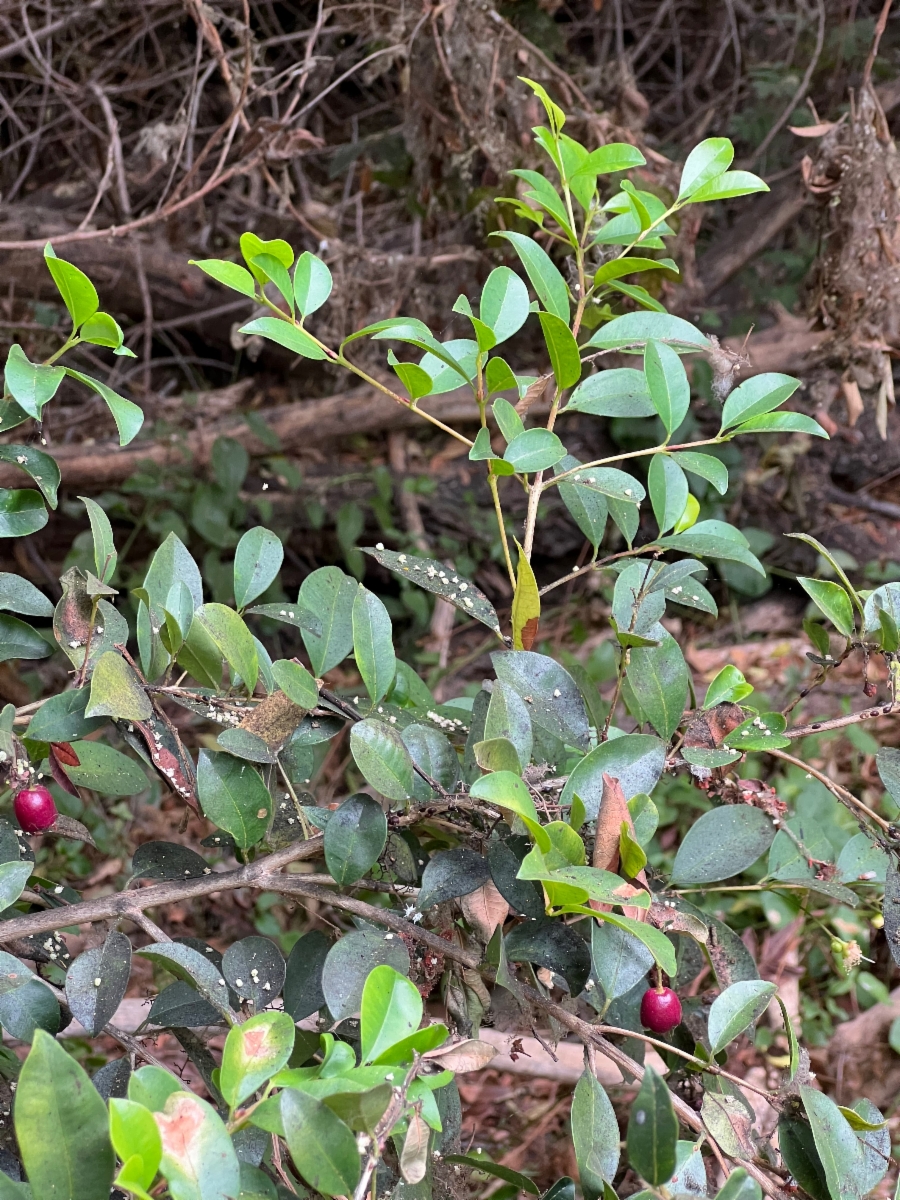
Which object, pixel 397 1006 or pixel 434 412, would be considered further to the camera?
pixel 434 412

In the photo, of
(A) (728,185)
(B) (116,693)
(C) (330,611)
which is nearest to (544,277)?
(A) (728,185)

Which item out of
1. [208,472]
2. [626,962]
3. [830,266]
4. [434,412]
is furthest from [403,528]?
[626,962]

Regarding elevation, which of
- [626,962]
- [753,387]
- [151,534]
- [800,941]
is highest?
[753,387]

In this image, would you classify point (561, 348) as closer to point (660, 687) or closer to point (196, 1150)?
point (660, 687)

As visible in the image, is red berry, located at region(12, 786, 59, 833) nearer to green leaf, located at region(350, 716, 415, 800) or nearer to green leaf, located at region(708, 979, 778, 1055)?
green leaf, located at region(350, 716, 415, 800)

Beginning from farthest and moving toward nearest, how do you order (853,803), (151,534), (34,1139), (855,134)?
(151,534), (855,134), (853,803), (34,1139)

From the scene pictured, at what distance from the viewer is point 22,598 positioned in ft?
2.33

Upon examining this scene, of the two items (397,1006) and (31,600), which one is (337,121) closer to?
(31,600)

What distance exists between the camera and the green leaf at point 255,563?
744 millimetres

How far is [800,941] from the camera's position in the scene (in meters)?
1.84

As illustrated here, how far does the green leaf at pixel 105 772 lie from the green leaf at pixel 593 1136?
1.17 ft

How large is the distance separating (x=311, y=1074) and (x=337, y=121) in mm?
3231

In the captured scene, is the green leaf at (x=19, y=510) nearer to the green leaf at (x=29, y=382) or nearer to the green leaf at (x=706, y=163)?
the green leaf at (x=29, y=382)

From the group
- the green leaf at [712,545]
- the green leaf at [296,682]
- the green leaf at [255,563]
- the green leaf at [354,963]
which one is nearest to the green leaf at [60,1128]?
the green leaf at [354,963]
